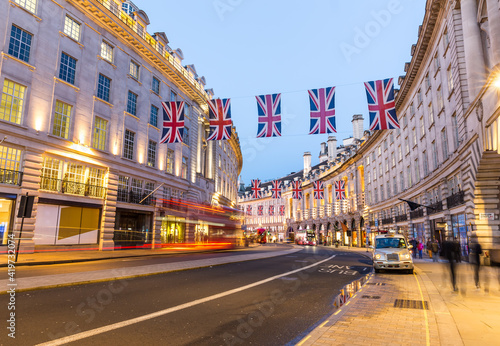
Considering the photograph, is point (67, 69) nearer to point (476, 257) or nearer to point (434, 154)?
point (476, 257)

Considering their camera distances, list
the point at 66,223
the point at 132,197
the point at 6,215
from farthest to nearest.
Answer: the point at 132,197
the point at 66,223
the point at 6,215

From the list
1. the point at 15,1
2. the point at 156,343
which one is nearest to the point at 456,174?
the point at 156,343

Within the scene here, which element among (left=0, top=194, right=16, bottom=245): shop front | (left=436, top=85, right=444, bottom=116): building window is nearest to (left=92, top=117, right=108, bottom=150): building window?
(left=0, top=194, right=16, bottom=245): shop front

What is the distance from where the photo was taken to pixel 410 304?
8.16m

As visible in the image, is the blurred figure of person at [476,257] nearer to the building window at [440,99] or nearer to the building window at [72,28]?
the building window at [440,99]

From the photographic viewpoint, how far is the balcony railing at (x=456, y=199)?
23.4 meters

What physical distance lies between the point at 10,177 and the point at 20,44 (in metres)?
8.80

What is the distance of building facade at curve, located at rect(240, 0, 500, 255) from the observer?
1872cm

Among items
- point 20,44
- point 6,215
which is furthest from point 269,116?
point 6,215

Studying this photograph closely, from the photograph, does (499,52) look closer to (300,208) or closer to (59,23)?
(59,23)

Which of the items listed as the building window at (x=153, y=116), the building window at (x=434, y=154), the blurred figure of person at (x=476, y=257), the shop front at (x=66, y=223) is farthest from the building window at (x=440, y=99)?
the shop front at (x=66, y=223)

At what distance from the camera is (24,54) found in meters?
21.5

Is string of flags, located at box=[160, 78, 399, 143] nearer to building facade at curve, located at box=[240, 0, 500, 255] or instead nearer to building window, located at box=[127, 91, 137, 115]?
building facade at curve, located at box=[240, 0, 500, 255]

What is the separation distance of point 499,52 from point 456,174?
10690mm
